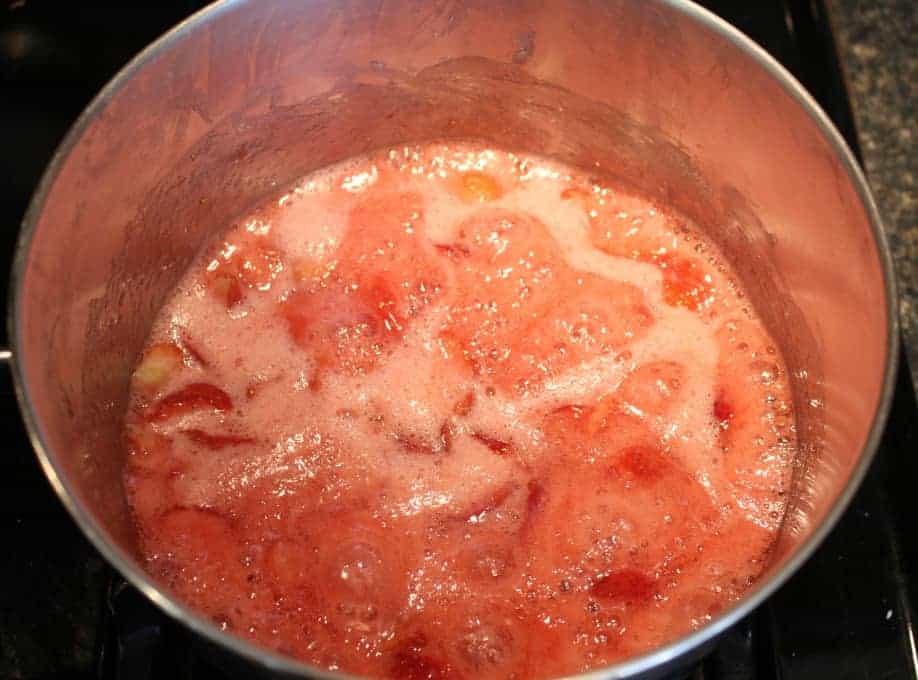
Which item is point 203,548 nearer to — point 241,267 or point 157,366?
point 157,366

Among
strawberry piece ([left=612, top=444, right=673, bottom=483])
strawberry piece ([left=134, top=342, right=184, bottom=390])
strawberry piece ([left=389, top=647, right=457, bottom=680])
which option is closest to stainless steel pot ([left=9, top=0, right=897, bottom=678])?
strawberry piece ([left=134, top=342, right=184, bottom=390])

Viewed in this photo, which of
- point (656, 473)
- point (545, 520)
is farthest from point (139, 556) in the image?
point (656, 473)

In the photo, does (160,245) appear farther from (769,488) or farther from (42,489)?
(769,488)

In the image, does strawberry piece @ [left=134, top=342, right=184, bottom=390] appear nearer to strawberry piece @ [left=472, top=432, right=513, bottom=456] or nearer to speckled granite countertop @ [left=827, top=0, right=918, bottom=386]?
strawberry piece @ [left=472, top=432, right=513, bottom=456]

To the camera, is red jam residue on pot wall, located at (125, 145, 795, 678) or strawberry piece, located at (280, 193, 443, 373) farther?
strawberry piece, located at (280, 193, 443, 373)

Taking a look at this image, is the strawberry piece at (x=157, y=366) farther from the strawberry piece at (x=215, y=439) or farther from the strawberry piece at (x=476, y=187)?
the strawberry piece at (x=476, y=187)

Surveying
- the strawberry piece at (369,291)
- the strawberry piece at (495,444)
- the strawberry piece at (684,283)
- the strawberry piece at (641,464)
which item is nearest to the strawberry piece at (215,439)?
the strawberry piece at (369,291)

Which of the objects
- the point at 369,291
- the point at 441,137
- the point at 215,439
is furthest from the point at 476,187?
the point at 215,439
